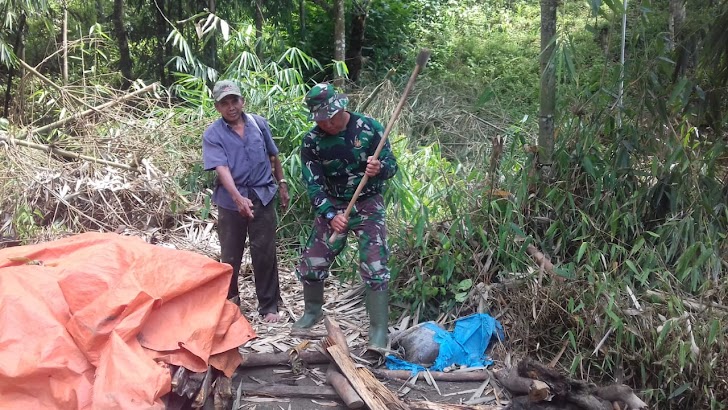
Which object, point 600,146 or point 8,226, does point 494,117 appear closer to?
point 600,146

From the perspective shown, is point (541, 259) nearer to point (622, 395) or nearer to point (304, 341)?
point (622, 395)

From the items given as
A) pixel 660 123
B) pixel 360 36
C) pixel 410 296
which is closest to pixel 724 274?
pixel 660 123

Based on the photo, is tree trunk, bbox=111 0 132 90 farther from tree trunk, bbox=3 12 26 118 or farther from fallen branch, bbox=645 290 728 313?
fallen branch, bbox=645 290 728 313

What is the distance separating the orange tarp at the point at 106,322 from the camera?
2420mm

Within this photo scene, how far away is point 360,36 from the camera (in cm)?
938

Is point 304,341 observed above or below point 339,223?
below

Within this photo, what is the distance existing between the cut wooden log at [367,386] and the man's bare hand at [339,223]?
26.8 inches

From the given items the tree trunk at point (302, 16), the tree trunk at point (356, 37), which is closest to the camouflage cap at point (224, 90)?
the tree trunk at point (302, 16)

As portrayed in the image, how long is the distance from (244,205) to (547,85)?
2.03 m

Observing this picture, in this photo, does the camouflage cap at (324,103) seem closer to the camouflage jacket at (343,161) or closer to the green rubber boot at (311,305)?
the camouflage jacket at (343,161)

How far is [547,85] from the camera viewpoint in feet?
13.1

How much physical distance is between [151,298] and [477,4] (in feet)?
38.0

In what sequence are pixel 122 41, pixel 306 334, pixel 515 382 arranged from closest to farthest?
pixel 515 382
pixel 306 334
pixel 122 41

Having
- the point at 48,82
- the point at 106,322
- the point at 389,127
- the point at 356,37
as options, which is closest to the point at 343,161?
the point at 389,127
